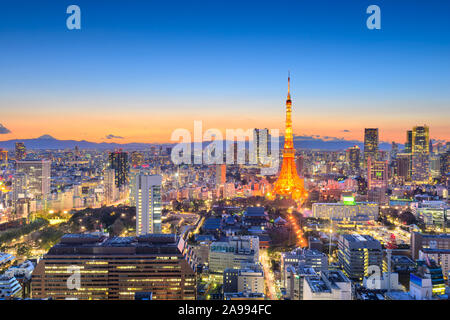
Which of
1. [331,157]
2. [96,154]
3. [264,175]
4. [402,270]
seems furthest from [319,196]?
[96,154]

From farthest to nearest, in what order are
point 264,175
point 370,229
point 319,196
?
point 264,175 < point 319,196 < point 370,229

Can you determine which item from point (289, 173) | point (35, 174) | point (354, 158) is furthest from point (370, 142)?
point (35, 174)

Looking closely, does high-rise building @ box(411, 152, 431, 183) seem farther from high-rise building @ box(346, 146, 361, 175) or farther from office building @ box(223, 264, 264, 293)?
office building @ box(223, 264, 264, 293)

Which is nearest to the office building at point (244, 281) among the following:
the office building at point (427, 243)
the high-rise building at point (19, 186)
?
the office building at point (427, 243)

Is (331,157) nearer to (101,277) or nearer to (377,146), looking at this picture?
(377,146)

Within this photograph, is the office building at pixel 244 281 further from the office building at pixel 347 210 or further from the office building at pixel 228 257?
the office building at pixel 347 210

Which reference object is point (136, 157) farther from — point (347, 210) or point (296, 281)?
point (296, 281)

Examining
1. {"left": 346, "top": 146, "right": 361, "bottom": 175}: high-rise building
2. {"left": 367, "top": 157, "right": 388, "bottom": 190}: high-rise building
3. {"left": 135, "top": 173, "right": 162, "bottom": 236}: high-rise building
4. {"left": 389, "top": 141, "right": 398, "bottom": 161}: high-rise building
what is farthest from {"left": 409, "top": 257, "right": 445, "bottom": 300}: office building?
{"left": 389, "top": 141, "right": 398, "bottom": 161}: high-rise building
